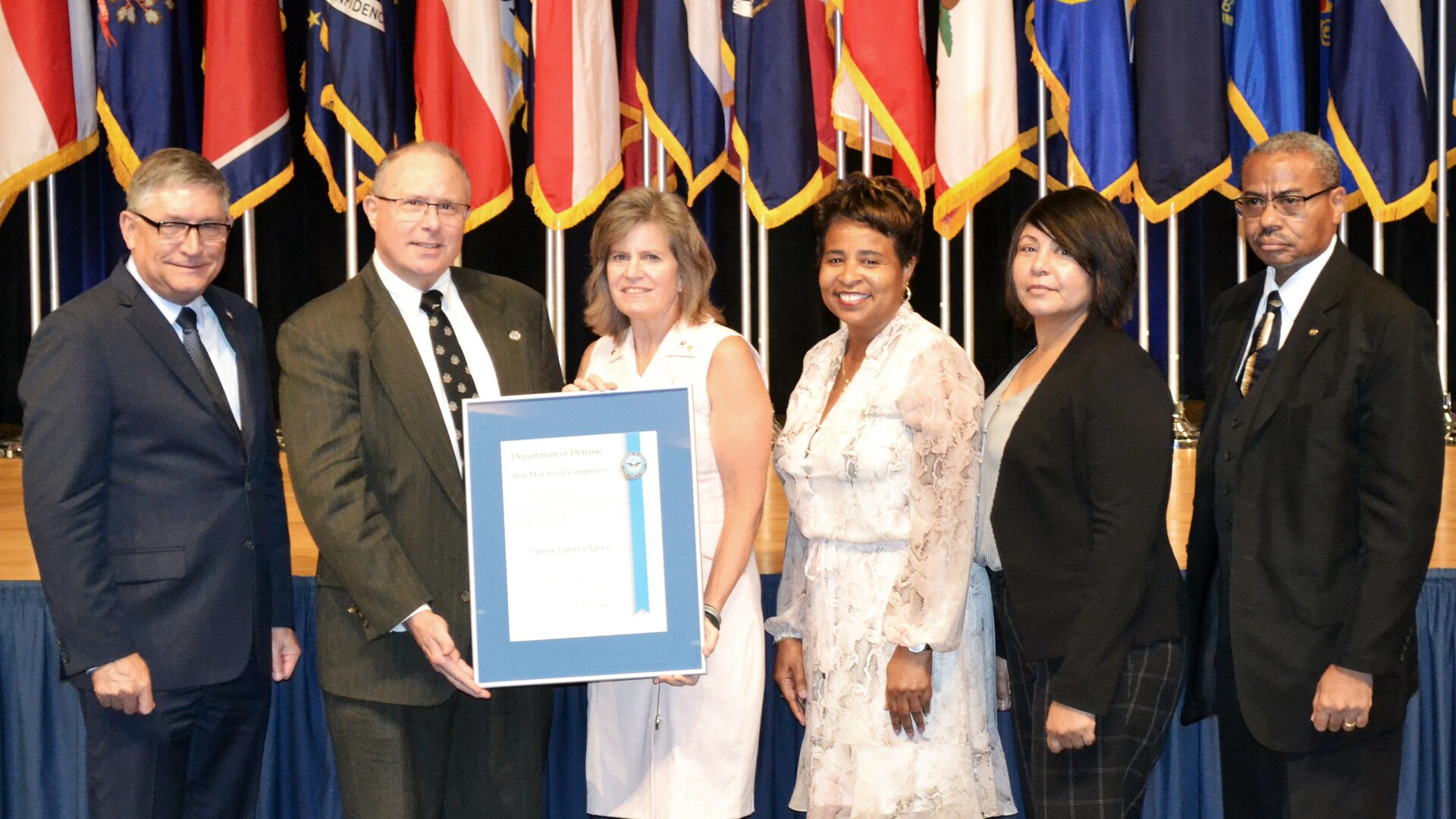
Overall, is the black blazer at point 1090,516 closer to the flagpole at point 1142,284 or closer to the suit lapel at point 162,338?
the suit lapel at point 162,338

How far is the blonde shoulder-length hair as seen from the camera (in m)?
2.60

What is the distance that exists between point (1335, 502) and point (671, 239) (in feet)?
4.34

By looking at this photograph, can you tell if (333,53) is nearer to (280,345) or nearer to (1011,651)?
(280,345)

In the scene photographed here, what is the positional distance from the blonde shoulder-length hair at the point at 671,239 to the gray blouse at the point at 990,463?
1.96 ft

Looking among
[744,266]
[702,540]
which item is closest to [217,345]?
[702,540]

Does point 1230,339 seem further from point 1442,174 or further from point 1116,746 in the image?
point 1442,174

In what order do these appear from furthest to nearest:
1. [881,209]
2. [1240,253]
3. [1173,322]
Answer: [1240,253], [1173,322], [881,209]

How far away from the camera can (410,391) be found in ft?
7.88

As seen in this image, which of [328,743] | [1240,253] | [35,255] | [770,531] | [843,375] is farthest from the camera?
[1240,253]

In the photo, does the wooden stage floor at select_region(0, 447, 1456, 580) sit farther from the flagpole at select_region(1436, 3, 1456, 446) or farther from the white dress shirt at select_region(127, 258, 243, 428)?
the flagpole at select_region(1436, 3, 1456, 446)

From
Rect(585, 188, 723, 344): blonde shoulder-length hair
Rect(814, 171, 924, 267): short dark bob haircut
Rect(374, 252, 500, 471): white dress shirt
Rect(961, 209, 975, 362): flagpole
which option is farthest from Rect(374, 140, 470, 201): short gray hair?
Rect(961, 209, 975, 362): flagpole

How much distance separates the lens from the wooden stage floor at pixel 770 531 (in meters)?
3.34

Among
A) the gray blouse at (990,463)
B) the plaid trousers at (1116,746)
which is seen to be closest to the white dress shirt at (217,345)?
the gray blouse at (990,463)

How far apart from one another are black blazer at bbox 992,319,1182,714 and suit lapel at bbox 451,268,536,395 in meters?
0.93
